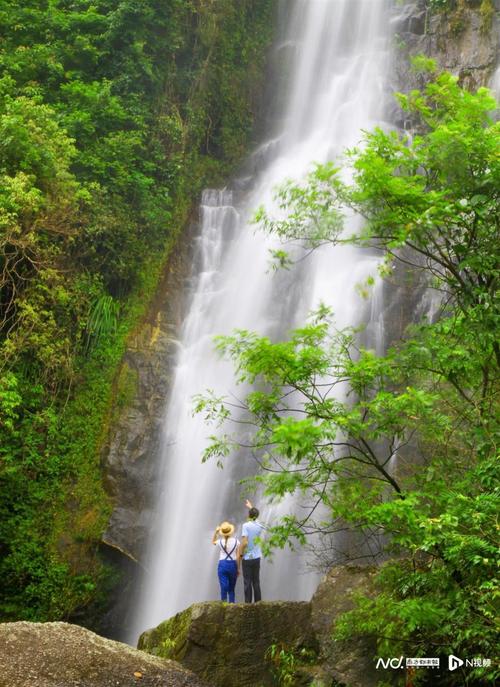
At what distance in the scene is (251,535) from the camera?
7.91 m

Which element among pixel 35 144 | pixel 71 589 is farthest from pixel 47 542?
pixel 35 144

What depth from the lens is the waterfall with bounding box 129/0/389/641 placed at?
10.9 m

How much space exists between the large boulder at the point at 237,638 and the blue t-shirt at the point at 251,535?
0.91 metres

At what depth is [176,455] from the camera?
12.3m

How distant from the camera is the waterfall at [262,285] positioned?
1094 cm

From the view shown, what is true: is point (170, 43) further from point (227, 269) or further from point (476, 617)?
point (476, 617)

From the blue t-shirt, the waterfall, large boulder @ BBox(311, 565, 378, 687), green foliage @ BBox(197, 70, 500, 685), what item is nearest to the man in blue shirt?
the blue t-shirt

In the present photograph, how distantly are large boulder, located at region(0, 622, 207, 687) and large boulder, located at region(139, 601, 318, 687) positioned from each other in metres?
0.38

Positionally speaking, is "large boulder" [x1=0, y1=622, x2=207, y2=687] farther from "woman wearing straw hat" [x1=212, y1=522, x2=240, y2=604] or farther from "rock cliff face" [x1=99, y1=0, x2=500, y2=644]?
"rock cliff face" [x1=99, y1=0, x2=500, y2=644]

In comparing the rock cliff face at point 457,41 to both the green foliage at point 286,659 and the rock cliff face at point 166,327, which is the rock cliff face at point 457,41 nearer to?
the rock cliff face at point 166,327

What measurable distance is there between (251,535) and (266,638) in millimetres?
1295

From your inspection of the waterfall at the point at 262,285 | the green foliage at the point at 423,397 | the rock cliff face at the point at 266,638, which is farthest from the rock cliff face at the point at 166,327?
the green foliage at the point at 423,397

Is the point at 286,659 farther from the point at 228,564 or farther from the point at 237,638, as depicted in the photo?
the point at 228,564

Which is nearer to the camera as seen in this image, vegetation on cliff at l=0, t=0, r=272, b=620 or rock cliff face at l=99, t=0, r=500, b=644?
vegetation on cliff at l=0, t=0, r=272, b=620
